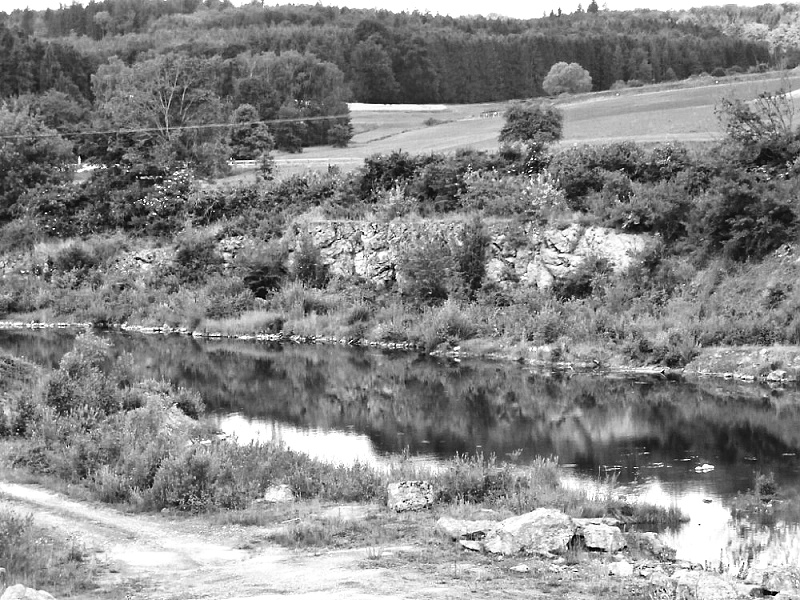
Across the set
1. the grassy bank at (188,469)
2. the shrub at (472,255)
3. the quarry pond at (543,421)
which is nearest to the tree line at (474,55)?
the shrub at (472,255)

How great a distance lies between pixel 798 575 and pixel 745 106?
119ft

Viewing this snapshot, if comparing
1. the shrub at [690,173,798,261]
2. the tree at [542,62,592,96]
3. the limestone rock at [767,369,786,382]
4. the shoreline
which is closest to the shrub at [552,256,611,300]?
the shrub at [690,173,798,261]

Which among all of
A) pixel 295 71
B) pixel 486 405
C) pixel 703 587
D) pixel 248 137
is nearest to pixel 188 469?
pixel 703 587

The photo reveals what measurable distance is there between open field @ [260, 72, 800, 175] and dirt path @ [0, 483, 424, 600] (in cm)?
4229

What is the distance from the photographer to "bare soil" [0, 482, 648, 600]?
14.6 meters

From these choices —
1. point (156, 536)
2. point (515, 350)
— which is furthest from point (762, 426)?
point (156, 536)

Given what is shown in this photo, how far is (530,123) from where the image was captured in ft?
208

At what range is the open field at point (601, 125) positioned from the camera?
6456 cm

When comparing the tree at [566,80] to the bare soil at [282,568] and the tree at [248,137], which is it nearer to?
the tree at [248,137]

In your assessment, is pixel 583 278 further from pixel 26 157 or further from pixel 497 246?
pixel 26 157

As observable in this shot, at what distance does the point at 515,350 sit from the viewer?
42.5 m

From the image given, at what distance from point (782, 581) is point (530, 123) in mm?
50329

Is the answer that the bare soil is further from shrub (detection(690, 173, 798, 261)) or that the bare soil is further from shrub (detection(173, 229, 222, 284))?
shrub (detection(173, 229, 222, 284))

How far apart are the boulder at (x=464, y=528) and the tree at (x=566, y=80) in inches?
4142
